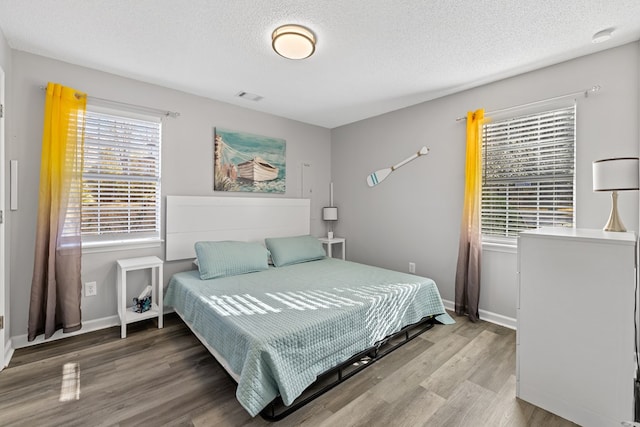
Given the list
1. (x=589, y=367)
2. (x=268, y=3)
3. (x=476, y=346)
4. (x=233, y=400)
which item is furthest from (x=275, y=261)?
(x=589, y=367)

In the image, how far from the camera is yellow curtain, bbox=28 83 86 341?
234 cm

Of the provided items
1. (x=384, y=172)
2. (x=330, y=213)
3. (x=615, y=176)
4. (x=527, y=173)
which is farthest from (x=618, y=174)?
(x=330, y=213)

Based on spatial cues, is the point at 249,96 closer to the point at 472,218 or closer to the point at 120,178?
the point at 120,178

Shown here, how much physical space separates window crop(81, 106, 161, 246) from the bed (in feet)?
0.85

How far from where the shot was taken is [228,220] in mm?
3461

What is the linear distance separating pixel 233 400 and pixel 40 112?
2.76m

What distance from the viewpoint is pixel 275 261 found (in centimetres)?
338

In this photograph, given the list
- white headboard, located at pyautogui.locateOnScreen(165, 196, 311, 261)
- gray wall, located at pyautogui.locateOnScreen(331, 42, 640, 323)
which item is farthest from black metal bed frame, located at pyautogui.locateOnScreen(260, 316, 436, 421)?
white headboard, located at pyautogui.locateOnScreen(165, 196, 311, 261)

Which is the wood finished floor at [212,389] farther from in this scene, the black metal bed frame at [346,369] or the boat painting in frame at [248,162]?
the boat painting in frame at [248,162]

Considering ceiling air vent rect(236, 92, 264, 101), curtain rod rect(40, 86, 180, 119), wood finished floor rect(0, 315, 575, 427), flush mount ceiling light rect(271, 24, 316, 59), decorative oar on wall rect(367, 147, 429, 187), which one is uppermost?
ceiling air vent rect(236, 92, 264, 101)

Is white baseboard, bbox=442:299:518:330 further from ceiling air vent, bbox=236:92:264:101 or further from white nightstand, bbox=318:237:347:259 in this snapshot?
ceiling air vent, bbox=236:92:264:101

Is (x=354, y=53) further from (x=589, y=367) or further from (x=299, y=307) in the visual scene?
(x=589, y=367)

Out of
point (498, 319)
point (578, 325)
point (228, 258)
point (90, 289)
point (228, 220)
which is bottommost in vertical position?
point (498, 319)

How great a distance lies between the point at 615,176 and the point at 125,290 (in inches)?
146
